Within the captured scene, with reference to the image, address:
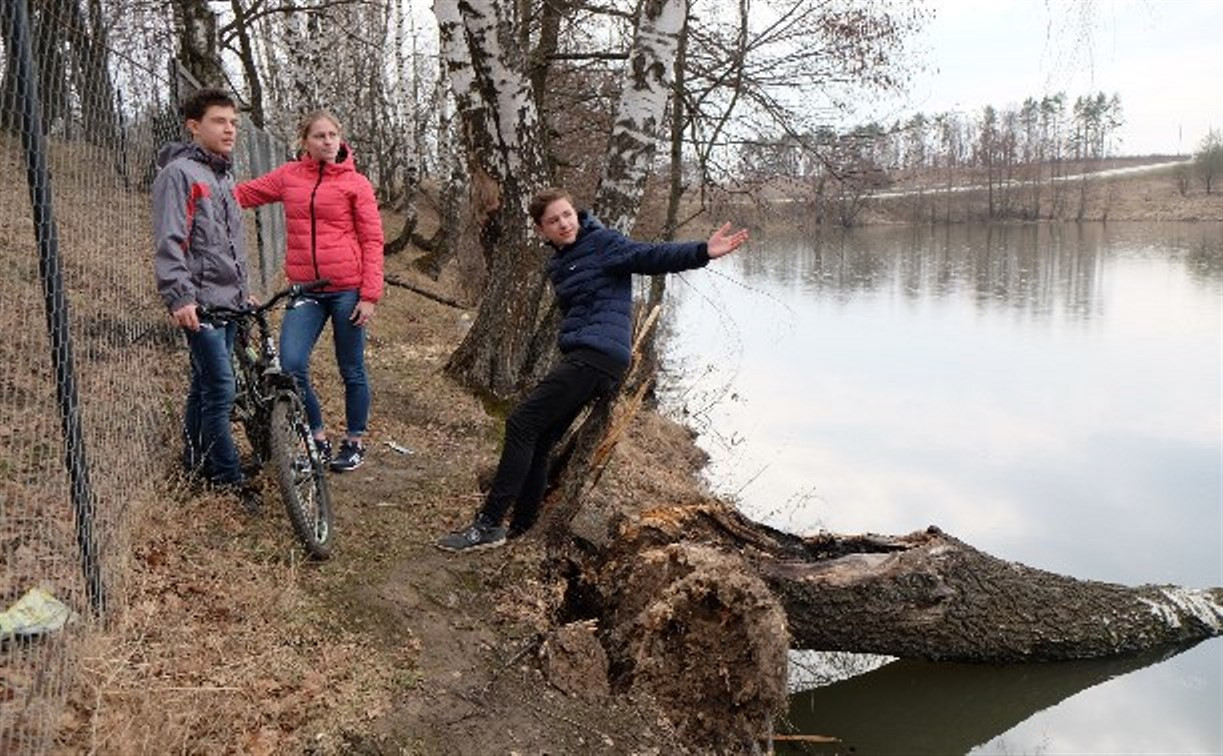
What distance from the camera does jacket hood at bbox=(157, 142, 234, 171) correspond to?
424 centimetres

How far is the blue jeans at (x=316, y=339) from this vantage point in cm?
492

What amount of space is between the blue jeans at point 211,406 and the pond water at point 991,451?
355cm

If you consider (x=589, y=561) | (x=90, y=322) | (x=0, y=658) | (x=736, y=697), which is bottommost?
(x=736, y=697)

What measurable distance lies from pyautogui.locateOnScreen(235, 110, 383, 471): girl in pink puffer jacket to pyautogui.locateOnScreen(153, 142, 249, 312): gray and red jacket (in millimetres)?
376

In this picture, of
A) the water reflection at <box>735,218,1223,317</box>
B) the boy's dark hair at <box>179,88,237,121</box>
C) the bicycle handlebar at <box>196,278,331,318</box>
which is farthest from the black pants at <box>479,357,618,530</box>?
the water reflection at <box>735,218,1223,317</box>

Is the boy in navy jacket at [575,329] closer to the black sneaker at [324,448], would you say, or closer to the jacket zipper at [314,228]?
the black sneaker at [324,448]

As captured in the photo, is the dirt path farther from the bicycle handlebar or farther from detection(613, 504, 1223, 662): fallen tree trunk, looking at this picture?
detection(613, 504, 1223, 662): fallen tree trunk

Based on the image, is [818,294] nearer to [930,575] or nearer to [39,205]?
[930,575]

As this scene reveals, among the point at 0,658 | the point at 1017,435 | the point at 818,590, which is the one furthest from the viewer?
the point at 1017,435

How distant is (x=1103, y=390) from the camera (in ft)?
44.4

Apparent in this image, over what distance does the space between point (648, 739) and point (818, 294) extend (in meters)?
20.8

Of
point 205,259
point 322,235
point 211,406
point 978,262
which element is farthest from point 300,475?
point 978,262

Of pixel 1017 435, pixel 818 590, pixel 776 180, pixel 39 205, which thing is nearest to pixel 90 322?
pixel 39 205

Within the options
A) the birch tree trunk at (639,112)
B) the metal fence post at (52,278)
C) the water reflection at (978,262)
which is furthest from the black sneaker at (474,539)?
the water reflection at (978,262)
